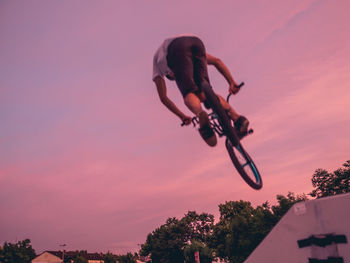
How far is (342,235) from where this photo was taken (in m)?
3.51

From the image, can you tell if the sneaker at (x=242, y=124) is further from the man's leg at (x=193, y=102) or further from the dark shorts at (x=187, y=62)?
the dark shorts at (x=187, y=62)

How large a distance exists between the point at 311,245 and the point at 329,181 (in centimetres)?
4716

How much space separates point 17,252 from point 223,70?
60.1 meters

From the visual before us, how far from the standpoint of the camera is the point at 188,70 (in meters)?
3.84

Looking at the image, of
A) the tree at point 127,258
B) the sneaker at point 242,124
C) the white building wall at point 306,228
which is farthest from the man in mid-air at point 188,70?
the tree at point 127,258

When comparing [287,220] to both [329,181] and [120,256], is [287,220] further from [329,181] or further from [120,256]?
[120,256]

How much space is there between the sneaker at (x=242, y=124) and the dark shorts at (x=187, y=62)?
89 centimetres

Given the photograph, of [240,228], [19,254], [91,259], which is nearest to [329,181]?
[240,228]

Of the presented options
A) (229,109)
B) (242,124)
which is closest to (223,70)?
(229,109)

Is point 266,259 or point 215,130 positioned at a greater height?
point 215,130

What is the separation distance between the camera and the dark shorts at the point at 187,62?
382 cm

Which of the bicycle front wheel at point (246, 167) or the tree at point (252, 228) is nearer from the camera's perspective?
the bicycle front wheel at point (246, 167)

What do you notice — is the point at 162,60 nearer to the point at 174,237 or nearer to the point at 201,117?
the point at 201,117

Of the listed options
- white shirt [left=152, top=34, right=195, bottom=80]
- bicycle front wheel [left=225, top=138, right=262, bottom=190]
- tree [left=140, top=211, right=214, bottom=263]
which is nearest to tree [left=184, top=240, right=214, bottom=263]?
tree [left=140, top=211, right=214, bottom=263]
